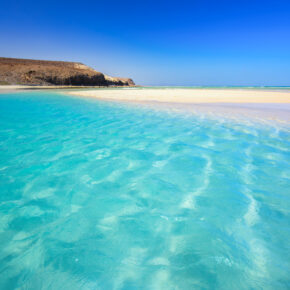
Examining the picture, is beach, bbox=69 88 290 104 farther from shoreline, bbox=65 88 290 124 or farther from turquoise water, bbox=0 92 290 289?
turquoise water, bbox=0 92 290 289

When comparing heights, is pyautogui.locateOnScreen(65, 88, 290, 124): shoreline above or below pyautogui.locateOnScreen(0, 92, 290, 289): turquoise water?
below

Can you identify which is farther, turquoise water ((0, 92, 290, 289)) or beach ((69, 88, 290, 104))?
beach ((69, 88, 290, 104))

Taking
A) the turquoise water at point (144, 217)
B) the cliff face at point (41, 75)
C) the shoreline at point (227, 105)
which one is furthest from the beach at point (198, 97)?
the cliff face at point (41, 75)

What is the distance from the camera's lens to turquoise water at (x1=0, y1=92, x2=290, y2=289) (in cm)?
136

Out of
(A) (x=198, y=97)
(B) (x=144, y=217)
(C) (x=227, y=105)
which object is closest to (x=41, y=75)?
(A) (x=198, y=97)

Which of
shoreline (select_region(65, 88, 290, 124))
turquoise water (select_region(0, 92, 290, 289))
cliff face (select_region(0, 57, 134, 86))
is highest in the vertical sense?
cliff face (select_region(0, 57, 134, 86))

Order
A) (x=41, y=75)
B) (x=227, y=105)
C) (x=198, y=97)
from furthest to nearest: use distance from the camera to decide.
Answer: (x=41, y=75) < (x=198, y=97) < (x=227, y=105)

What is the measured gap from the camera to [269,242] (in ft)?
5.40

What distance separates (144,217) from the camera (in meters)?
1.93

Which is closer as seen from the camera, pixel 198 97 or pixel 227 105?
pixel 227 105

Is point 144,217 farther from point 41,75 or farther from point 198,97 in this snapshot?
point 41,75

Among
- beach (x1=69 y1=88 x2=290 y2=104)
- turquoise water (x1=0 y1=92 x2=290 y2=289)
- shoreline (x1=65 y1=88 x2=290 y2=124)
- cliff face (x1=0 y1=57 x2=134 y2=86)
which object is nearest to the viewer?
turquoise water (x1=0 y1=92 x2=290 y2=289)

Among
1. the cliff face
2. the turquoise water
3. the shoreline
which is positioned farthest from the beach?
the cliff face

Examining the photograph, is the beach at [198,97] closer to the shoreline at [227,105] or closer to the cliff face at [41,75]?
the shoreline at [227,105]
